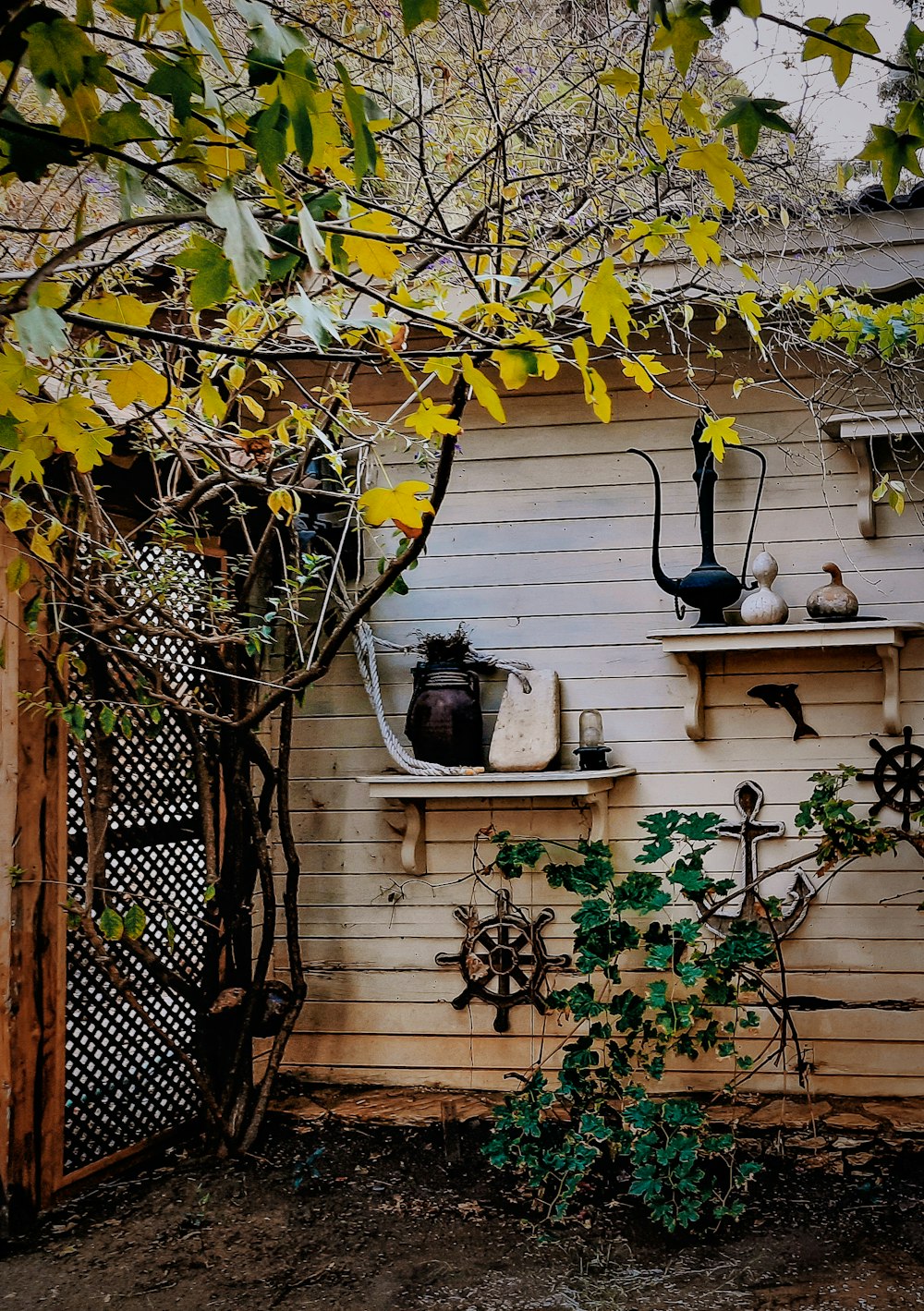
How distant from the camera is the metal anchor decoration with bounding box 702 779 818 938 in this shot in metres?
3.56

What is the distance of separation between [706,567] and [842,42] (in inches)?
97.7

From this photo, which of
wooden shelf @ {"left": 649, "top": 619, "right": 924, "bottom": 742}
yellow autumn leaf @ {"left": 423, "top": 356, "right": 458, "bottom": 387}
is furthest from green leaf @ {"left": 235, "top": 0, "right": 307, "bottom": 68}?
wooden shelf @ {"left": 649, "top": 619, "right": 924, "bottom": 742}

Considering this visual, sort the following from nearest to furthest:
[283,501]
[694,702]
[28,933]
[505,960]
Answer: [283,501] < [28,933] < [694,702] < [505,960]

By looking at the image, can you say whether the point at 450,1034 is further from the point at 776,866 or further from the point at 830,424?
the point at 830,424

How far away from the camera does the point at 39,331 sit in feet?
2.97

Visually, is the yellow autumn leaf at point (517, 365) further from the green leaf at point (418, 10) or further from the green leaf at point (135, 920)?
the green leaf at point (135, 920)

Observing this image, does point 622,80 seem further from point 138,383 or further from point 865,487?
point 865,487

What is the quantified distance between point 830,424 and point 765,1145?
2347 mm

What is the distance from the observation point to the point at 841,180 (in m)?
2.53

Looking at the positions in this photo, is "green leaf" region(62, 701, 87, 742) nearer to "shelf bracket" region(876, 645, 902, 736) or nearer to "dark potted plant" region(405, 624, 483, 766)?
"dark potted plant" region(405, 624, 483, 766)

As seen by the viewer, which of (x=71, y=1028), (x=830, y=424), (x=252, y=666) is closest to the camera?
(x=71, y=1028)

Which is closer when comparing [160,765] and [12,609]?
[12,609]

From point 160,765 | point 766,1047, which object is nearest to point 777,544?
point 766,1047

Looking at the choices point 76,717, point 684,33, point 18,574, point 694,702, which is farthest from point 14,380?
point 694,702
